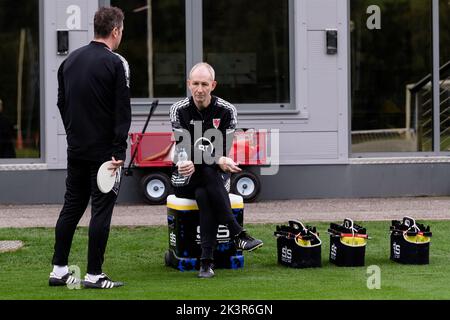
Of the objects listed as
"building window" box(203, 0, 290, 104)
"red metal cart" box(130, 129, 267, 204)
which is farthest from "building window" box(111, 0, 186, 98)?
"red metal cart" box(130, 129, 267, 204)

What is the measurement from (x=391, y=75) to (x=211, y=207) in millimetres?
7142

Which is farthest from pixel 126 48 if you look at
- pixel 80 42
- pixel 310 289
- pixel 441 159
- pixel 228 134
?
pixel 310 289

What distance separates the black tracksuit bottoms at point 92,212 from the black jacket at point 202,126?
954 mm

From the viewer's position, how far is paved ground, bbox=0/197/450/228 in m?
12.7

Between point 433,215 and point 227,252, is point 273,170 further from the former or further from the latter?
point 227,252

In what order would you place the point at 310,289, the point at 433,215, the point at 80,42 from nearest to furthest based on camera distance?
1. the point at 310,289
2. the point at 433,215
3. the point at 80,42

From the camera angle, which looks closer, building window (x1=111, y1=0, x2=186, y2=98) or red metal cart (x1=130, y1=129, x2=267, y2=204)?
red metal cart (x1=130, y1=129, x2=267, y2=204)

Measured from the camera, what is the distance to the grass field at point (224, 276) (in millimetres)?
7914

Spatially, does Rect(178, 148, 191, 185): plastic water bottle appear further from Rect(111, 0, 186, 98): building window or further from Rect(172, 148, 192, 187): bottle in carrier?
Rect(111, 0, 186, 98): building window

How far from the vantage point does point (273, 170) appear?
14977mm

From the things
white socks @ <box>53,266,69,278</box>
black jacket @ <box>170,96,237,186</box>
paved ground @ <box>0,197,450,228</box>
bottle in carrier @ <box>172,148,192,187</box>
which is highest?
black jacket @ <box>170,96,237,186</box>

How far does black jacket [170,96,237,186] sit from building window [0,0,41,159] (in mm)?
6061

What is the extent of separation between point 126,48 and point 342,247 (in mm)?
6576

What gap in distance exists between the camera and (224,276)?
29.3 ft
